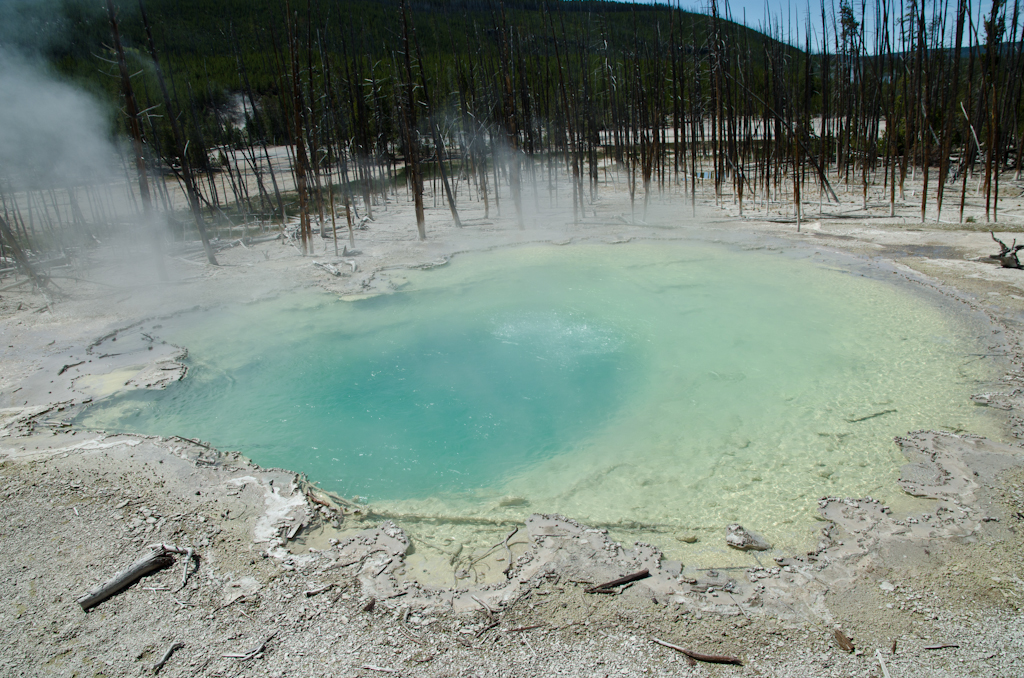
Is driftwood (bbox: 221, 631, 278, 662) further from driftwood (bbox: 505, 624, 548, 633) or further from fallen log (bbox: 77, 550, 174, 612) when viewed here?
driftwood (bbox: 505, 624, 548, 633)

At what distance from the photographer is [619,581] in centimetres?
285

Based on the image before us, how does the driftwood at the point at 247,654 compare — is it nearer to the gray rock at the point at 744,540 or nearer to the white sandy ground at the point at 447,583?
the white sandy ground at the point at 447,583

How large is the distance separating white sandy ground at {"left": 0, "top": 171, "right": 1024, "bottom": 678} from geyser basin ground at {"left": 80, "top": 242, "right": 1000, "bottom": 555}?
0.33 m

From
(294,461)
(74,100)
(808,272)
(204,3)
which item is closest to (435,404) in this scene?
(294,461)

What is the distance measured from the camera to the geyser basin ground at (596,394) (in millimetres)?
3871

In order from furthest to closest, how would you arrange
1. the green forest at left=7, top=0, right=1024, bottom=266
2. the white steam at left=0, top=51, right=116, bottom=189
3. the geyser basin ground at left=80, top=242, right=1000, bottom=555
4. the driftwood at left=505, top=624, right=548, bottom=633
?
the white steam at left=0, top=51, right=116, bottom=189, the green forest at left=7, top=0, right=1024, bottom=266, the geyser basin ground at left=80, top=242, right=1000, bottom=555, the driftwood at left=505, top=624, right=548, bottom=633

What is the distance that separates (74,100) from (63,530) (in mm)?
15267

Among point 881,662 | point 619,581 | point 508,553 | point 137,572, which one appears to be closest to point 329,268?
point 137,572

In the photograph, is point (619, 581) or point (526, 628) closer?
point (526, 628)

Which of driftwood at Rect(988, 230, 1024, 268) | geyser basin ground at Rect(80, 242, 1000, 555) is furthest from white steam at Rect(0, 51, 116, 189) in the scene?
driftwood at Rect(988, 230, 1024, 268)

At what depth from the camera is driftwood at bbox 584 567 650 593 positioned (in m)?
2.80

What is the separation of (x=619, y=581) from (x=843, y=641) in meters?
0.95

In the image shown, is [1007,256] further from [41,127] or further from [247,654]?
[41,127]

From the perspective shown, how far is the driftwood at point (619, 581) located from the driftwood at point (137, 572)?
6.56 feet
